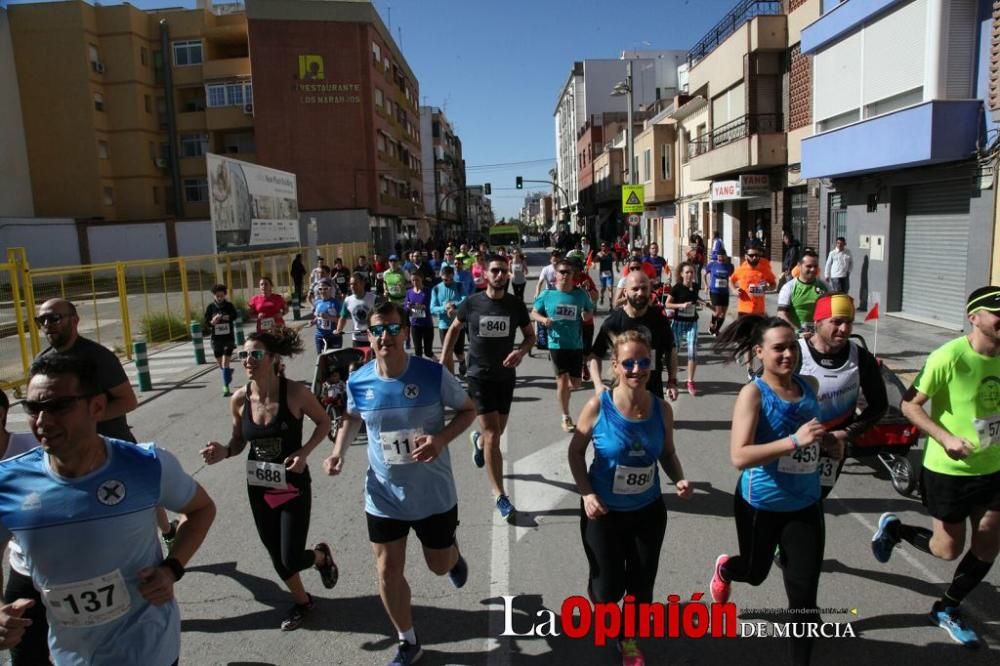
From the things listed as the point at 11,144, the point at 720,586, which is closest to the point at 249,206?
the point at 720,586

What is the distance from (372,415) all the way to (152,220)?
45133 mm

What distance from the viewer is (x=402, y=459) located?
12.2ft

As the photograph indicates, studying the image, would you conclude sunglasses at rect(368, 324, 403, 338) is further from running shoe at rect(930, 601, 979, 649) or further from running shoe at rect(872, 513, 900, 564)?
running shoe at rect(930, 601, 979, 649)

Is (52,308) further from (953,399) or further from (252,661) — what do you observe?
(953,399)

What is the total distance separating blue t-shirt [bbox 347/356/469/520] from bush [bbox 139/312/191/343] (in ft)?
49.2

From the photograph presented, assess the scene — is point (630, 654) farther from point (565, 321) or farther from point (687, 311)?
point (687, 311)

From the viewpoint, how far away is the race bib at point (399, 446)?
3705mm

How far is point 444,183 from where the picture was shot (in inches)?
3974

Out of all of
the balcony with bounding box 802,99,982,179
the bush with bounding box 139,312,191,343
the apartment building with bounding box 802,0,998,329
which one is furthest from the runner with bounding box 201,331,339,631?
the bush with bounding box 139,312,191,343

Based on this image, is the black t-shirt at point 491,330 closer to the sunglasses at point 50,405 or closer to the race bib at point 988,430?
the race bib at point 988,430

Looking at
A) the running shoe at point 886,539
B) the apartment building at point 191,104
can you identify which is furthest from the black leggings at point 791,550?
the apartment building at point 191,104

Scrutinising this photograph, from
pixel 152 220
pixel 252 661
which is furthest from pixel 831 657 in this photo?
pixel 152 220

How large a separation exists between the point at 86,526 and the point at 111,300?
2593 cm

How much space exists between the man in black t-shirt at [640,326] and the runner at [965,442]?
2239mm
